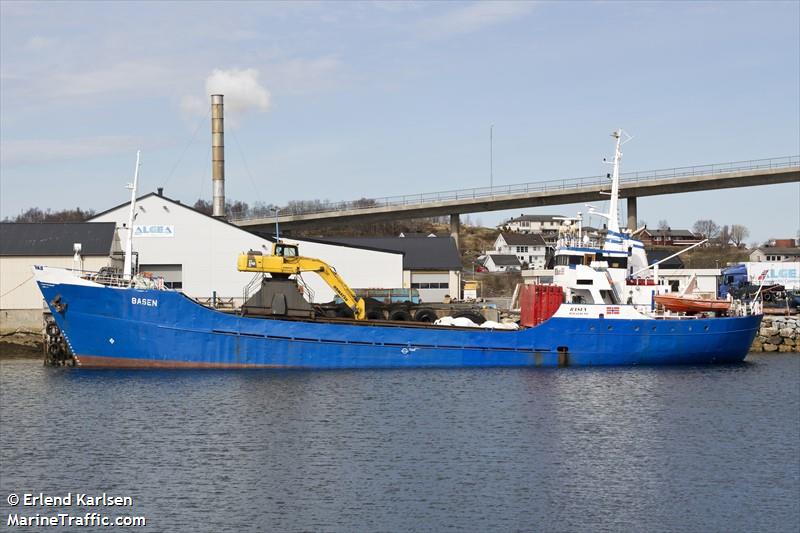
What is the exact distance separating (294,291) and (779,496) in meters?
25.4

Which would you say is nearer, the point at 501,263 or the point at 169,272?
the point at 169,272

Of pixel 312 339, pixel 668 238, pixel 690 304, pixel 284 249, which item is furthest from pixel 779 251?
pixel 312 339

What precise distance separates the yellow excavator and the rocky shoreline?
25.1 metres

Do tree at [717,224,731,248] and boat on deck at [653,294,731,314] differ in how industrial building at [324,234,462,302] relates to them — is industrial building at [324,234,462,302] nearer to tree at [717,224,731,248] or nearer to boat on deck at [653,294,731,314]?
boat on deck at [653,294,731,314]

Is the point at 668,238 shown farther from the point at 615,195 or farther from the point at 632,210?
the point at 615,195

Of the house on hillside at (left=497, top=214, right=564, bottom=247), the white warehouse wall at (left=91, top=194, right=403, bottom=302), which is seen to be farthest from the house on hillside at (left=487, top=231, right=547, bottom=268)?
the white warehouse wall at (left=91, top=194, right=403, bottom=302)

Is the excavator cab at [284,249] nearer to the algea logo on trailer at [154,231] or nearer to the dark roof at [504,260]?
the algea logo on trailer at [154,231]

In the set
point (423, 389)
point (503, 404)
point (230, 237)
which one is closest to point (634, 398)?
point (503, 404)

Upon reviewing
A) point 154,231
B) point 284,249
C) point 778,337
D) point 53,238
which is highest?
point 154,231

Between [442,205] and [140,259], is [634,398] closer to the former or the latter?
[140,259]

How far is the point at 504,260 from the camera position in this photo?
396 ft

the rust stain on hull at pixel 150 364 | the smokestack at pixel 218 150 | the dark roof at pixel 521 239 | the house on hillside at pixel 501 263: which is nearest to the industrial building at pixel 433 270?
the smokestack at pixel 218 150

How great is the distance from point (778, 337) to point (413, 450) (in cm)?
3605

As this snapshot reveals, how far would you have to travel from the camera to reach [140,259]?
194 ft
